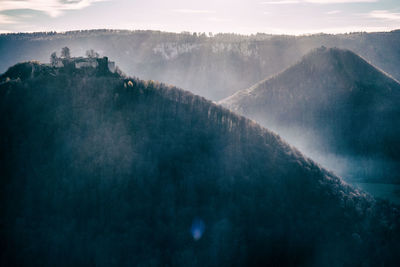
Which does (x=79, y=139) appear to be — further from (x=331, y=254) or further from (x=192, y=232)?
(x=331, y=254)

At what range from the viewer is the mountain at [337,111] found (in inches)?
1975

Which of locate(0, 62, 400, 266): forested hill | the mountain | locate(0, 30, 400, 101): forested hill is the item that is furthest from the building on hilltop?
locate(0, 30, 400, 101): forested hill

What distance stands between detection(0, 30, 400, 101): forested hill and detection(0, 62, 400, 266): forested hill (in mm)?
104966

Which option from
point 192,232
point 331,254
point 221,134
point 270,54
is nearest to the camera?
point 192,232

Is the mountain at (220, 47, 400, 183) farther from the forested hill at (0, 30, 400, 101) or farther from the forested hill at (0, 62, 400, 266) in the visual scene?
the forested hill at (0, 30, 400, 101)

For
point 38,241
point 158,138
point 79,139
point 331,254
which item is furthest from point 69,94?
point 331,254

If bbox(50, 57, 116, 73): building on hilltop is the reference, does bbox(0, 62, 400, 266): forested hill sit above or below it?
below

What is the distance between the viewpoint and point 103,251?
21484 mm

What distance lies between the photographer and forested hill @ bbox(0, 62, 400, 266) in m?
22.0

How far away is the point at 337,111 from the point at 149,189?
151 feet

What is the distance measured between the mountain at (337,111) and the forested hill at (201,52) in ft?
214

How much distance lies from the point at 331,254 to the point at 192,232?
12.0 metres

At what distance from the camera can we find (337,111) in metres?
58.4

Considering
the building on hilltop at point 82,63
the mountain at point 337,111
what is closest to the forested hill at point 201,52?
the mountain at point 337,111
